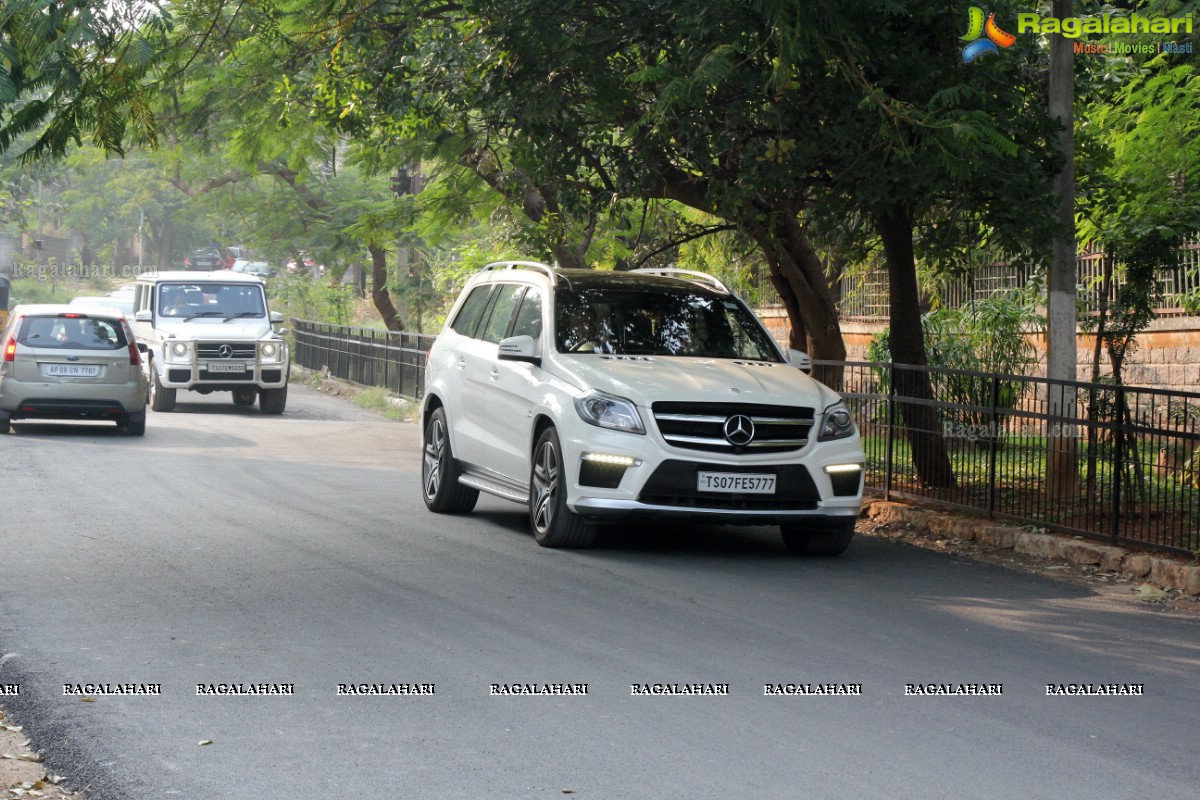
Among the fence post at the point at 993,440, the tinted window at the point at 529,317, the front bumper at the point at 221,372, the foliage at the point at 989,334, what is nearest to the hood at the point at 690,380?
the tinted window at the point at 529,317

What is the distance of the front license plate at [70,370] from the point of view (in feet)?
63.6

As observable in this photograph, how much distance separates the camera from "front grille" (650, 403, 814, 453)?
1020cm

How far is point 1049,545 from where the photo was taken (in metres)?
11.0

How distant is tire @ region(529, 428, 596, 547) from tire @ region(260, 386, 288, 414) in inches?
587

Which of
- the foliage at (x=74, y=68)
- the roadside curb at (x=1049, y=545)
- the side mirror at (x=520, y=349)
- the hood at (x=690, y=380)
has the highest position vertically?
the foliage at (x=74, y=68)

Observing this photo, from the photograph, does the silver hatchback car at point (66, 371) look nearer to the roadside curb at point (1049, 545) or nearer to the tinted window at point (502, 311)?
the tinted window at point (502, 311)

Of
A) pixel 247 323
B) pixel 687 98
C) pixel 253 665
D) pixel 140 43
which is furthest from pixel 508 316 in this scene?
pixel 247 323

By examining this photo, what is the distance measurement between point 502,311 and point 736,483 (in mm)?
3137

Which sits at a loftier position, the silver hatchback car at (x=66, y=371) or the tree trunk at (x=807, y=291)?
the tree trunk at (x=807, y=291)

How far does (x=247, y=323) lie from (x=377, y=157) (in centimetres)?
586

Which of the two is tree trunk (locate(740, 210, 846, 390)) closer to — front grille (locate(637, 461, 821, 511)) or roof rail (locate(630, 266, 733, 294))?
roof rail (locate(630, 266, 733, 294))

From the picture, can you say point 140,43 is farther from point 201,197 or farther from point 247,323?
point 201,197

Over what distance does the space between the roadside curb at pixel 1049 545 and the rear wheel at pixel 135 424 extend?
1047 centimetres

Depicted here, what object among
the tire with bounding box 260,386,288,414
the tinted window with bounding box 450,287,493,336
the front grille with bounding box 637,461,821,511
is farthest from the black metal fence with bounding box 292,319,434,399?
the front grille with bounding box 637,461,821,511
